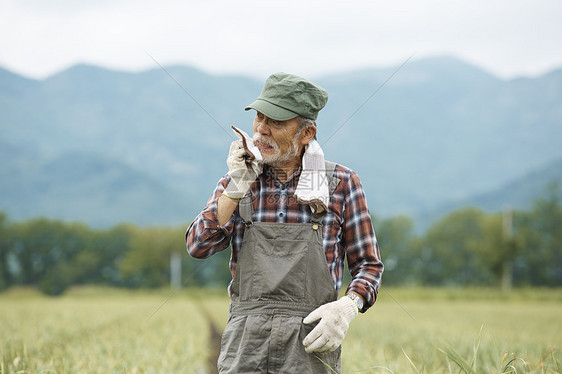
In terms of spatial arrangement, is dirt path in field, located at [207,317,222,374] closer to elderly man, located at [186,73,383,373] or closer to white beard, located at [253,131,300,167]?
elderly man, located at [186,73,383,373]

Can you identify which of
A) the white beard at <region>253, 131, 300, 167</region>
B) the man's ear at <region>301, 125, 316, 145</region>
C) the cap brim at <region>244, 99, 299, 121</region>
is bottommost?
the white beard at <region>253, 131, 300, 167</region>


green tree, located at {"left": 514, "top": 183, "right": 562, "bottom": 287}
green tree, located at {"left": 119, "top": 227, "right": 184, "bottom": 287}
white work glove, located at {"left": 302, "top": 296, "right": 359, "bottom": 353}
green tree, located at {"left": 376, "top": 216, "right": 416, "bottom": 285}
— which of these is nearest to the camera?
white work glove, located at {"left": 302, "top": 296, "right": 359, "bottom": 353}

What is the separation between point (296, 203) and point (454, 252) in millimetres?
63075

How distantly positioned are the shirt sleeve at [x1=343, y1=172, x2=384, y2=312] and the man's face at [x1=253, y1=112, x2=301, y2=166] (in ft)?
0.93

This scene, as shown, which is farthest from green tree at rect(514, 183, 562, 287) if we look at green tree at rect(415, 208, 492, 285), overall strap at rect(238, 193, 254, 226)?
overall strap at rect(238, 193, 254, 226)

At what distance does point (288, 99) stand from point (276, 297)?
2.59 feet

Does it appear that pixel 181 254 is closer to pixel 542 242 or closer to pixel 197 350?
pixel 542 242

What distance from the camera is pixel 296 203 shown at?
7.70 ft

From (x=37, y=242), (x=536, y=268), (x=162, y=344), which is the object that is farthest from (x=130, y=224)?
(x=162, y=344)

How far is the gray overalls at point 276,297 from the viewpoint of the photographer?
2205 mm

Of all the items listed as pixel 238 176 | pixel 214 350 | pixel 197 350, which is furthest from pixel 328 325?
pixel 214 350

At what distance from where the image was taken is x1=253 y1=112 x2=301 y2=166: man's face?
2371 mm

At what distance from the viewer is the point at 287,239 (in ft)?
7.44

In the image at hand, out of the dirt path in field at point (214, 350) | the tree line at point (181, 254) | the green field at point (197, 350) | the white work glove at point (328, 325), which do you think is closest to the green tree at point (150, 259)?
the tree line at point (181, 254)
